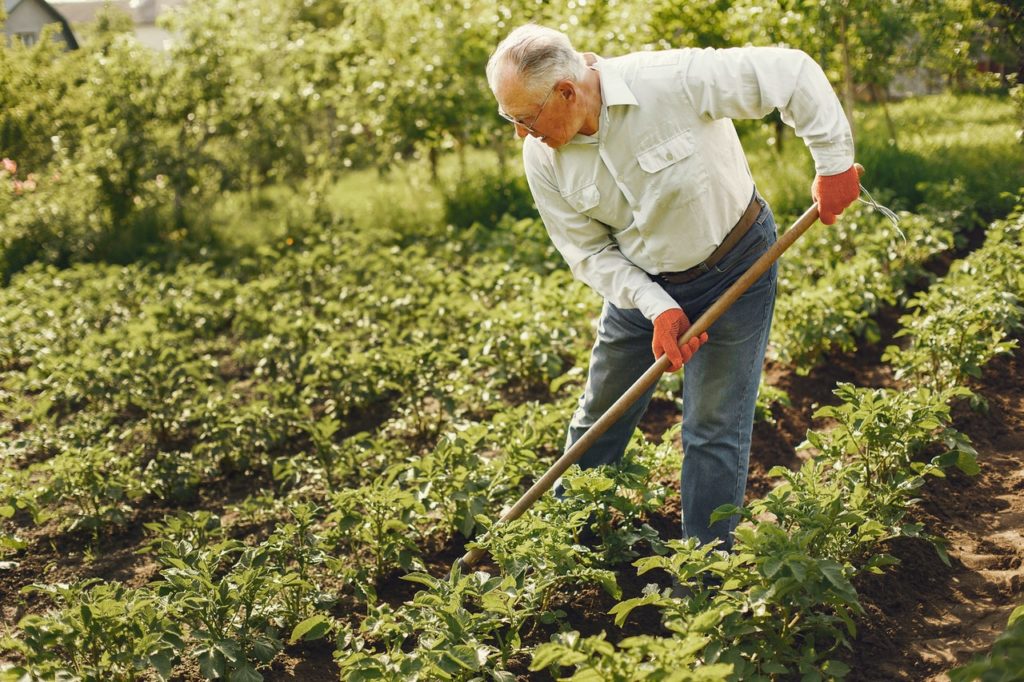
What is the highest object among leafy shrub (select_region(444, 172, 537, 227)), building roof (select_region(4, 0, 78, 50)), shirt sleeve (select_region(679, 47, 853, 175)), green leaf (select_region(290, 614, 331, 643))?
building roof (select_region(4, 0, 78, 50))

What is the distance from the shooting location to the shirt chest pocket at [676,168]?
9.63 feet

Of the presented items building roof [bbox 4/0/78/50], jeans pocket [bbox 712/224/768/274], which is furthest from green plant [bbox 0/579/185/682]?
building roof [bbox 4/0/78/50]

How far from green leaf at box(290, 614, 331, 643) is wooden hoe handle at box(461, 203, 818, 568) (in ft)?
1.77

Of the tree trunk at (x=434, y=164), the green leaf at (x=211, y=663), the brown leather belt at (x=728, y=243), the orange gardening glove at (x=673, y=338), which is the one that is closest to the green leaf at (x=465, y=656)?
the green leaf at (x=211, y=663)

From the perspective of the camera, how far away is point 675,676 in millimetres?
2289

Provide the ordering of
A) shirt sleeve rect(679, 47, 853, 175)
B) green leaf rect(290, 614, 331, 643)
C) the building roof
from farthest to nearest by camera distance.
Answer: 1. the building roof
2. green leaf rect(290, 614, 331, 643)
3. shirt sleeve rect(679, 47, 853, 175)

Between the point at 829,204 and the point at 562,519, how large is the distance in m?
1.27

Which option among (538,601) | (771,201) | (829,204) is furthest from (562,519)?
(771,201)

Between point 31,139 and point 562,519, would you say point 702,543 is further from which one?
point 31,139

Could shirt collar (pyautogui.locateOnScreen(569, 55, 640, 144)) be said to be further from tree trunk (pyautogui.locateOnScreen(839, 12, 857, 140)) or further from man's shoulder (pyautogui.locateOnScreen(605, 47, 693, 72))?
tree trunk (pyautogui.locateOnScreen(839, 12, 857, 140))

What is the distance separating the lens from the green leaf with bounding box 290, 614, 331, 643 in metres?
3.05

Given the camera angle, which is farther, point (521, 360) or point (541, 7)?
point (541, 7)

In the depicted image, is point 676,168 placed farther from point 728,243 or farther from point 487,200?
point 487,200

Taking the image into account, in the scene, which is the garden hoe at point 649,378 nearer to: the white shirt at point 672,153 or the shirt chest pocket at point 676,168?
the white shirt at point 672,153
